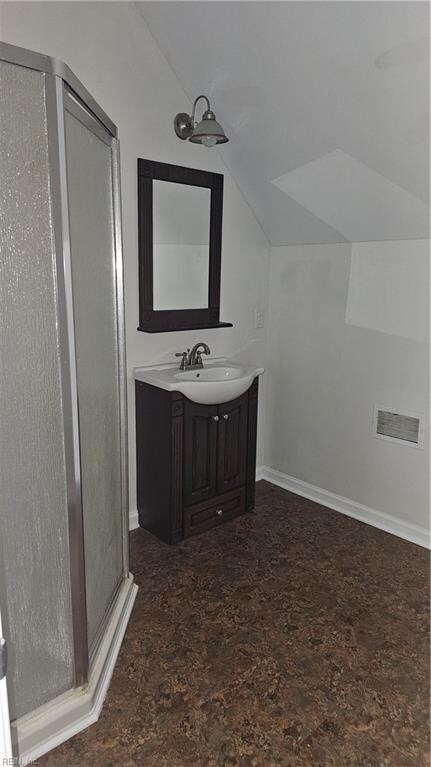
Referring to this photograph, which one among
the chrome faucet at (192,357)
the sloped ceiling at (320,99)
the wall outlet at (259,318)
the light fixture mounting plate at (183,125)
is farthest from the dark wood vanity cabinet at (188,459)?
the light fixture mounting plate at (183,125)

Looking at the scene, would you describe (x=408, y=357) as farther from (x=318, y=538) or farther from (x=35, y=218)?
(x=35, y=218)

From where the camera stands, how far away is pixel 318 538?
273 centimetres

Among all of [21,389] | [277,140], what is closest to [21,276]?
[21,389]

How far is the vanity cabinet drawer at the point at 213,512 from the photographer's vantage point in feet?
8.80

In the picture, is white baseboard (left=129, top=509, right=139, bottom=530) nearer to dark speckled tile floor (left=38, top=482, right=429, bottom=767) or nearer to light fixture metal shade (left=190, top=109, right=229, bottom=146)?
dark speckled tile floor (left=38, top=482, right=429, bottom=767)

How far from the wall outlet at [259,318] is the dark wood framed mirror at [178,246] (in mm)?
317

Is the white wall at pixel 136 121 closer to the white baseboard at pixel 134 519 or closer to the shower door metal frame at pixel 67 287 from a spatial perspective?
the white baseboard at pixel 134 519

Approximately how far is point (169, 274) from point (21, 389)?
5.06 ft

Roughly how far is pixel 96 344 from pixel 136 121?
135 centimetres

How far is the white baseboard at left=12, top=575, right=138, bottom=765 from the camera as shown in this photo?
1.49 meters

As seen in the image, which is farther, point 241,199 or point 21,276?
point 241,199

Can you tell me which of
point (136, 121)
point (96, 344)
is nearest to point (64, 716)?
point (96, 344)

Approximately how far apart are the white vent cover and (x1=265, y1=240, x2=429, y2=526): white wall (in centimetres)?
4

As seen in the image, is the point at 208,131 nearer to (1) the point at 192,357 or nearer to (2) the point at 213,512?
(1) the point at 192,357
